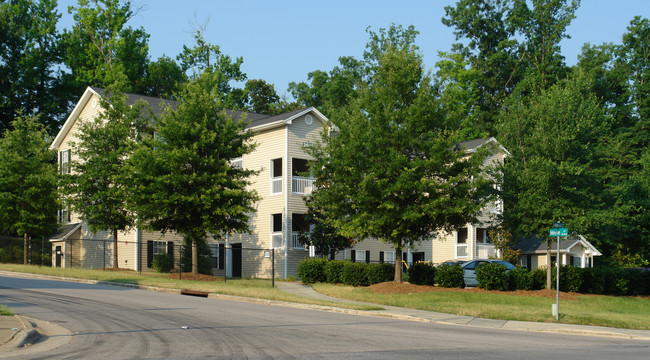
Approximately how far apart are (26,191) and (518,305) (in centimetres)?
2900

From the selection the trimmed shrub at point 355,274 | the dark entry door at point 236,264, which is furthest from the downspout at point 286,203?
the trimmed shrub at point 355,274

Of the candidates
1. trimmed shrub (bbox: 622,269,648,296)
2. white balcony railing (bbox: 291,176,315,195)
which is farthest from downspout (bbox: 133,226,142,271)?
trimmed shrub (bbox: 622,269,648,296)

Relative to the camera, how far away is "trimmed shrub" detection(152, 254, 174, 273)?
37.4 meters

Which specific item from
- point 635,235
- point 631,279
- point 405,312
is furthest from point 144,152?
point 635,235

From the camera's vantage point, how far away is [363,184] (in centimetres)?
2573

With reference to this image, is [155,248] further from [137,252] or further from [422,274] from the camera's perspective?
[422,274]

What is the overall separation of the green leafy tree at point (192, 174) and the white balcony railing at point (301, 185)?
18.3 feet

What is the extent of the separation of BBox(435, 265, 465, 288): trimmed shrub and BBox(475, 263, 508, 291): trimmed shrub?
97 cm

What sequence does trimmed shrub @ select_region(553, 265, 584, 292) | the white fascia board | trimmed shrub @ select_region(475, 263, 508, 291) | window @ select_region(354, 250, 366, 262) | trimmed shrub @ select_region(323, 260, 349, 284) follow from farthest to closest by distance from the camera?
the white fascia board → window @ select_region(354, 250, 366, 262) → trimmed shrub @ select_region(323, 260, 349, 284) → trimmed shrub @ select_region(553, 265, 584, 292) → trimmed shrub @ select_region(475, 263, 508, 291)

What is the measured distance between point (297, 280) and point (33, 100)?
3994 centimetres

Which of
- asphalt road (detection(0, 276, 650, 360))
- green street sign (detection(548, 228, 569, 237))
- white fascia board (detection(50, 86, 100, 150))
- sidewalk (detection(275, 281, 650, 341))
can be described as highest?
white fascia board (detection(50, 86, 100, 150))

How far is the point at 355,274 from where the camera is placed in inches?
1186

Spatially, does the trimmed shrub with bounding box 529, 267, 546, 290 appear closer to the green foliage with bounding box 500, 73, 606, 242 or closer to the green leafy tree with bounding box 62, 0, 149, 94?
the green foliage with bounding box 500, 73, 606, 242

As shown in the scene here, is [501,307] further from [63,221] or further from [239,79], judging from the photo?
[239,79]
